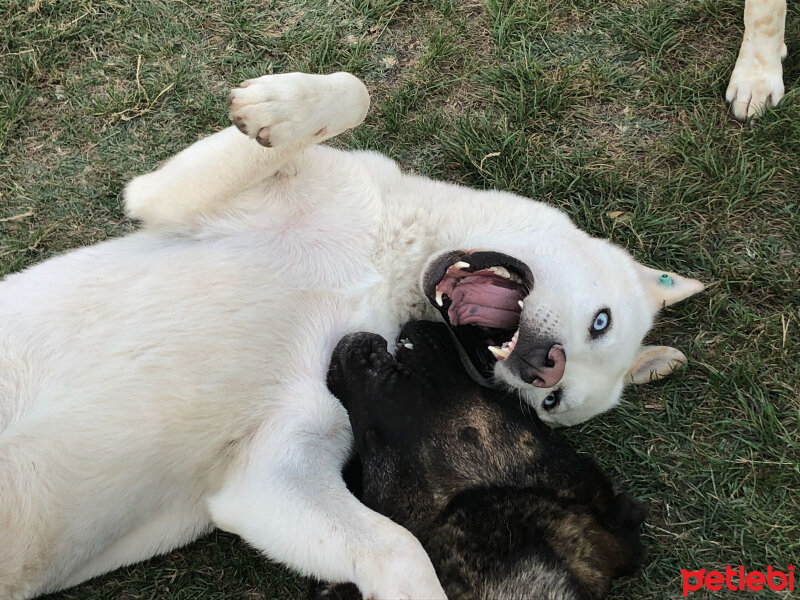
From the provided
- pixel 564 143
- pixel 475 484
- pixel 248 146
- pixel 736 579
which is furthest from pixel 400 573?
pixel 564 143

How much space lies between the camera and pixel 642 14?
4.40m

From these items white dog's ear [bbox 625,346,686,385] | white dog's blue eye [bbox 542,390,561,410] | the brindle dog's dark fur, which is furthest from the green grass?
the brindle dog's dark fur

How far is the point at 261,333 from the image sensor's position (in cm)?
289

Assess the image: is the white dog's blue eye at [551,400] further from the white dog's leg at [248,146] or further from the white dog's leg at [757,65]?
the white dog's leg at [757,65]

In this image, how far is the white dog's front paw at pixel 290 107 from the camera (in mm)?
2818

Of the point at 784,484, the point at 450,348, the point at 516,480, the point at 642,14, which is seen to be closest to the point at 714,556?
the point at 784,484

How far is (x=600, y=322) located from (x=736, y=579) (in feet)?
5.22

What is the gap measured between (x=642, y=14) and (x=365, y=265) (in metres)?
2.71

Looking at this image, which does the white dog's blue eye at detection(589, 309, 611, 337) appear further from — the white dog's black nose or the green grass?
the green grass

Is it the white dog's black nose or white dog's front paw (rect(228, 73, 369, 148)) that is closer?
the white dog's black nose

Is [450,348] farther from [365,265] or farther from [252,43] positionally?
[252,43]

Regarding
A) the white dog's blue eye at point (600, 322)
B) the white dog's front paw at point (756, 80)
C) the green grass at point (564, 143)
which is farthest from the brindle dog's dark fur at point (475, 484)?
the white dog's front paw at point (756, 80)

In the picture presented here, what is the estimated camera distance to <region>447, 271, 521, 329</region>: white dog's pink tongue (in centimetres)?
283

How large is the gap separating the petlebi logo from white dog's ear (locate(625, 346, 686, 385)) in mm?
968
